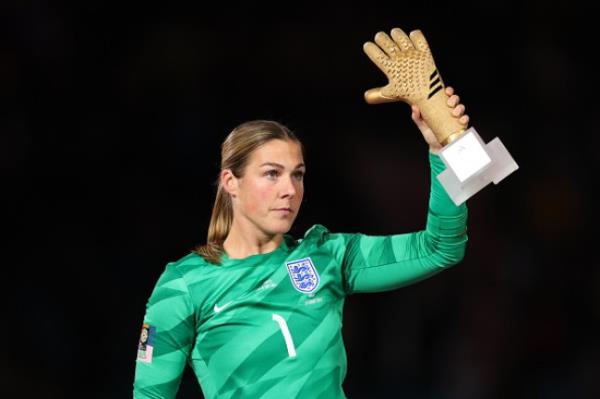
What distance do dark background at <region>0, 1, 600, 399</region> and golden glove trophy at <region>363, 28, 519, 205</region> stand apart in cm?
231

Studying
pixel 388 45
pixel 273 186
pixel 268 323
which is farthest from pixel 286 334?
pixel 388 45

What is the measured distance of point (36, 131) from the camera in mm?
4414

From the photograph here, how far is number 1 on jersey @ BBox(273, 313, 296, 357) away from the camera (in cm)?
246

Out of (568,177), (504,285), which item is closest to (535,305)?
(504,285)

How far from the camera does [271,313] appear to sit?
2498 mm

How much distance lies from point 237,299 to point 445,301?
224cm

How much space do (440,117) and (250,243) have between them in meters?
0.68

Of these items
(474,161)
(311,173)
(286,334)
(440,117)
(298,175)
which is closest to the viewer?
(474,161)

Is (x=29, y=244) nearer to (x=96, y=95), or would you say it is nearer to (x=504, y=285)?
(x=96, y=95)

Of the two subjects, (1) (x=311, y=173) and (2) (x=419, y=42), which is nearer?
(2) (x=419, y=42)

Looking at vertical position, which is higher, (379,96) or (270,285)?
(379,96)

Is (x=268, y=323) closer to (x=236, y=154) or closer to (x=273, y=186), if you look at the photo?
(x=273, y=186)

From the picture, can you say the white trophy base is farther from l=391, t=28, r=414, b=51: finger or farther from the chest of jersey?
the chest of jersey

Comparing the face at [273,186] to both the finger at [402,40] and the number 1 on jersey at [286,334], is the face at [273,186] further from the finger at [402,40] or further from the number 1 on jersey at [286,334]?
the finger at [402,40]
